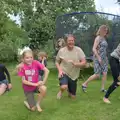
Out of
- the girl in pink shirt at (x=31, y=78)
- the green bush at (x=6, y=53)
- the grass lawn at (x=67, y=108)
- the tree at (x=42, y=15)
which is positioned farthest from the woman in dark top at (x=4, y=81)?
the green bush at (x=6, y=53)

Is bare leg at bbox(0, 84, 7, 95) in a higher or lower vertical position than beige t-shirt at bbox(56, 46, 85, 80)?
lower

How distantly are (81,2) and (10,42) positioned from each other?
8237 millimetres

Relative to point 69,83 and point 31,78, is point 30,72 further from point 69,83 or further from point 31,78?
point 69,83

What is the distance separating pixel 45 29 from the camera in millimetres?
32000

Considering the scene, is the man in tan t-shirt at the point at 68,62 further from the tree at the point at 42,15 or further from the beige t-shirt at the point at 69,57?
the tree at the point at 42,15

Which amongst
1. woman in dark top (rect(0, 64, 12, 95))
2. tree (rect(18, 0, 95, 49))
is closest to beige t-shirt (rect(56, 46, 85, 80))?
woman in dark top (rect(0, 64, 12, 95))

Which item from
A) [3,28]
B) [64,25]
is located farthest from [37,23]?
[64,25]

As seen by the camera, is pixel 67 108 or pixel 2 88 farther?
pixel 67 108

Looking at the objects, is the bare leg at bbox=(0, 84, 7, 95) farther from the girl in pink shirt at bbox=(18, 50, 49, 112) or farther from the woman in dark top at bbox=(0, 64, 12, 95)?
the girl in pink shirt at bbox=(18, 50, 49, 112)

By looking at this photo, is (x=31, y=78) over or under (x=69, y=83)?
over

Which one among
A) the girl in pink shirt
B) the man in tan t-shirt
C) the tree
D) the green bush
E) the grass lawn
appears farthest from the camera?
the green bush

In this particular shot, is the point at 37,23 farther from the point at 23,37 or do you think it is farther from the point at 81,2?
the point at 81,2

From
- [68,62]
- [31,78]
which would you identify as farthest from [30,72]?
[68,62]

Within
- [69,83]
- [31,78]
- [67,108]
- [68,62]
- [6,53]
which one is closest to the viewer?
[31,78]
